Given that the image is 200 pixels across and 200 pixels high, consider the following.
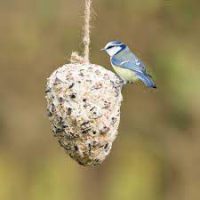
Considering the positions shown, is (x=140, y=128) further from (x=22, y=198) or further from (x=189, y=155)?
(x=22, y=198)

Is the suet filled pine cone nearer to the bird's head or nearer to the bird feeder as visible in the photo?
the bird feeder

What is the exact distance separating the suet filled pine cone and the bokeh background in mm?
1830

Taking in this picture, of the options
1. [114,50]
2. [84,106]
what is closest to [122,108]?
[114,50]

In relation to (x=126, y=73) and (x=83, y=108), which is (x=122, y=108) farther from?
(x=83, y=108)

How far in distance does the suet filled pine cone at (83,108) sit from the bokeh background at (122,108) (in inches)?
72.1

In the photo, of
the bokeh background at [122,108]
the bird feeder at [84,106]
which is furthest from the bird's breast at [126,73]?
the bokeh background at [122,108]

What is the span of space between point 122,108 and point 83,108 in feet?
6.61

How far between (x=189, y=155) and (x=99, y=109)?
7.02ft

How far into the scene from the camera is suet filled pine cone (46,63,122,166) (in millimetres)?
2018

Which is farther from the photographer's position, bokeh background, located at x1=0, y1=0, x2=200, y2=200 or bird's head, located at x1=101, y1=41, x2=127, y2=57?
bokeh background, located at x1=0, y1=0, x2=200, y2=200

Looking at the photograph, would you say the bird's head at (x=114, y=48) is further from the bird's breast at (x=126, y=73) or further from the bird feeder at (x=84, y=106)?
the bird feeder at (x=84, y=106)

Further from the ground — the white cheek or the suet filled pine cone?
the white cheek

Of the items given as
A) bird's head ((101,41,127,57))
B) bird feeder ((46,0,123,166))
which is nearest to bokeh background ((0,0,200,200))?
bird's head ((101,41,127,57))

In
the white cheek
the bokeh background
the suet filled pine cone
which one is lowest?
the bokeh background
